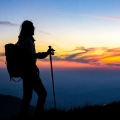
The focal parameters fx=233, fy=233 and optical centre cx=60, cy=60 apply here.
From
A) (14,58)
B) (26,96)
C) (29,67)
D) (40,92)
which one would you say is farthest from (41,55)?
(26,96)

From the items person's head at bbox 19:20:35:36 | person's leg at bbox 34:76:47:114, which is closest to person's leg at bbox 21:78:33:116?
person's leg at bbox 34:76:47:114

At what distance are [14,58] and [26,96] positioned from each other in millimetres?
1034

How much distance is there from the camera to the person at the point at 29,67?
552 centimetres

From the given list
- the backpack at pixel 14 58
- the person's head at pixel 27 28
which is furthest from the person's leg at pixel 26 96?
the person's head at pixel 27 28

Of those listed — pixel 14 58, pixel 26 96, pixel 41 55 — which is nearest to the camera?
pixel 14 58

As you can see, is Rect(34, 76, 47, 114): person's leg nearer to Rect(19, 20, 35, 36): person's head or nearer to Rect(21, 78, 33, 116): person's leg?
Rect(21, 78, 33, 116): person's leg

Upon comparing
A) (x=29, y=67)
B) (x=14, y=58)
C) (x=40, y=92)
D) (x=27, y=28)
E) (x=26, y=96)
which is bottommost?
(x=26, y=96)

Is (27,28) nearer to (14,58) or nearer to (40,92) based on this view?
(14,58)

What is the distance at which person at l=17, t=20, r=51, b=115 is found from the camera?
18.1 ft

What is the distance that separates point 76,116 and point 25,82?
202cm

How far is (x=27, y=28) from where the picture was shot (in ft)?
18.7

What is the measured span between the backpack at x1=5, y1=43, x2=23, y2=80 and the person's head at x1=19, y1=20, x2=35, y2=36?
1.30 ft

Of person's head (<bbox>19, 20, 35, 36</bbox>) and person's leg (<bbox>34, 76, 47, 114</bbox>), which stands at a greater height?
person's head (<bbox>19, 20, 35, 36</bbox>)

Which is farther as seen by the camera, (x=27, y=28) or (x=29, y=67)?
(x=27, y=28)
